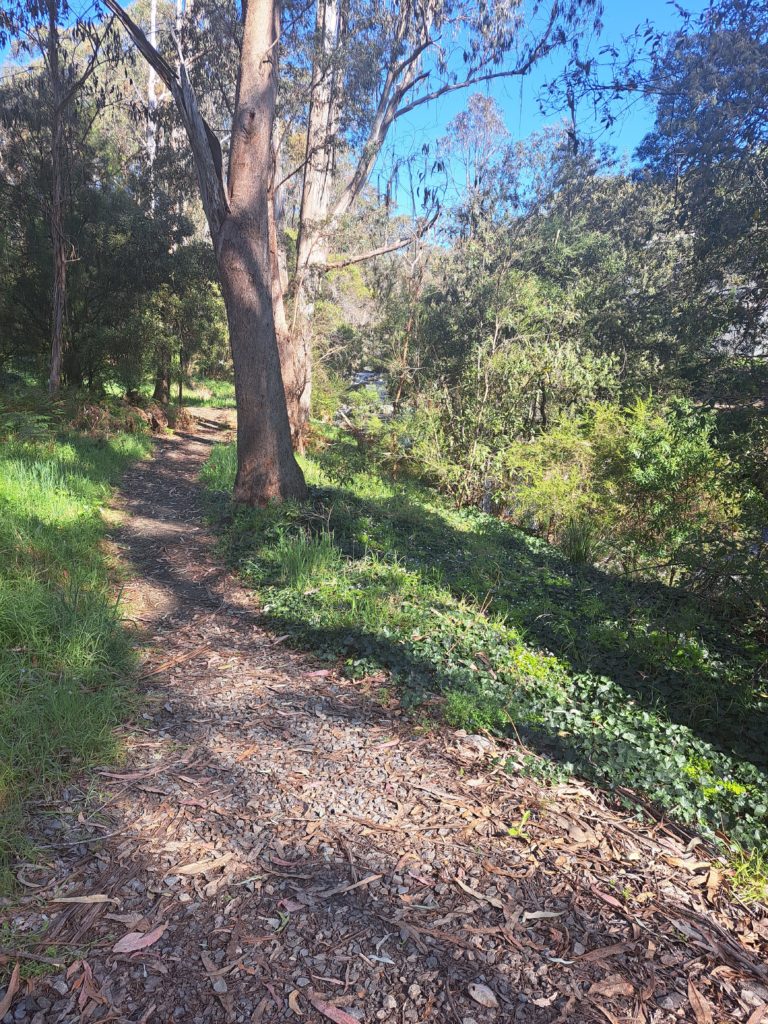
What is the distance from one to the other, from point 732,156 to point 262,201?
5411mm

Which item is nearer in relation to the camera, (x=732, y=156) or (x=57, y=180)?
(x=732, y=156)

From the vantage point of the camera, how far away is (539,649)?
13.7ft

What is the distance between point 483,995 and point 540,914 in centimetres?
39

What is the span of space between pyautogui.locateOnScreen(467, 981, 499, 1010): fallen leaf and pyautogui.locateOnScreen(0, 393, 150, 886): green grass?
5.07 feet

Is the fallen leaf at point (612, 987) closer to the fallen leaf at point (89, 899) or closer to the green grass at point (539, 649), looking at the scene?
the green grass at point (539, 649)

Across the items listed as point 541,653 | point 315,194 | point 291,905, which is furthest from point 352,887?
point 315,194

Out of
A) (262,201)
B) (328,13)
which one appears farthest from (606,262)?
(262,201)

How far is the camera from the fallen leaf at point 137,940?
5.85ft

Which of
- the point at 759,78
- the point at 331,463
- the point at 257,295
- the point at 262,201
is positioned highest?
the point at 759,78

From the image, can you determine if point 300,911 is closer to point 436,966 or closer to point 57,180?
point 436,966

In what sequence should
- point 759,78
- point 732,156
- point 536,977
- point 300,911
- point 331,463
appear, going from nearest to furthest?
1. point 536,977
2. point 300,911
3. point 759,78
4. point 732,156
5. point 331,463

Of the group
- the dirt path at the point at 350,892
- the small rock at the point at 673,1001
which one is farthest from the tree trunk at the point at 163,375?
the small rock at the point at 673,1001

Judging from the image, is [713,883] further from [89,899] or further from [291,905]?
[89,899]

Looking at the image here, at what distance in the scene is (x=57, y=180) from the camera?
34.8ft
